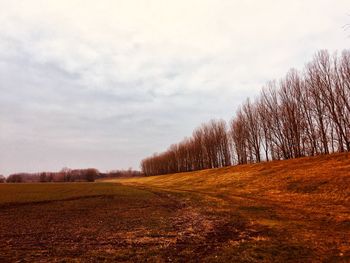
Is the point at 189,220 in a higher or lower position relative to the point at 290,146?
lower

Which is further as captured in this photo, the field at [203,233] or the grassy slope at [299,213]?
the grassy slope at [299,213]

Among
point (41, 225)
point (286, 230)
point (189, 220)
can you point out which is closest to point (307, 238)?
point (286, 230)

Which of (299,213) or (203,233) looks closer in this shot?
(203,233)

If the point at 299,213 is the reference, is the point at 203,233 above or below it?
above

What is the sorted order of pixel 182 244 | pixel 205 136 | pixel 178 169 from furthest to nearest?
1. pixel 178 169
2. pixel 205 136
3. pixel 182 244

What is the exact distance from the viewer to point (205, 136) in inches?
5310

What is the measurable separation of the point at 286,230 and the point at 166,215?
1068 cm

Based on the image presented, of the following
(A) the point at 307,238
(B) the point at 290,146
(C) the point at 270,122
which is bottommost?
(A) the point at 307,238

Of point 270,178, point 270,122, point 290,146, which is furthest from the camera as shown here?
point 270,122

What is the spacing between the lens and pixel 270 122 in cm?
7844

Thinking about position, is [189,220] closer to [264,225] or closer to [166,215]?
[166,215]

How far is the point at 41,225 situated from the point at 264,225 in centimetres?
1559

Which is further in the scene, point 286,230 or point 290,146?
point 290,146

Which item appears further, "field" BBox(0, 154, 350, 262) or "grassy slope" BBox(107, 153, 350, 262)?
"grassy slope" BBox(107, 153, 350, 262)
